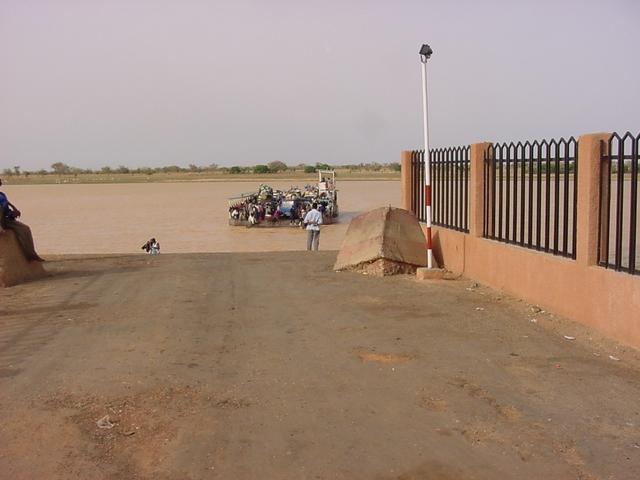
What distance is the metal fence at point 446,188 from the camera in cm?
1171

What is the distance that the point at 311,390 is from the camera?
580 centimetres

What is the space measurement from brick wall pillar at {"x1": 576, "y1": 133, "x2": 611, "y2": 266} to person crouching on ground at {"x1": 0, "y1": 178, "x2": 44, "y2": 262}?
8825mm

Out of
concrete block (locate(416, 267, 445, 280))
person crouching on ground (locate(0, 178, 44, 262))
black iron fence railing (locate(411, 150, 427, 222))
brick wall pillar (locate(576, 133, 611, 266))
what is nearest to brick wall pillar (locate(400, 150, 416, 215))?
black iron fence railing (locate(411, 150, 427, 222))

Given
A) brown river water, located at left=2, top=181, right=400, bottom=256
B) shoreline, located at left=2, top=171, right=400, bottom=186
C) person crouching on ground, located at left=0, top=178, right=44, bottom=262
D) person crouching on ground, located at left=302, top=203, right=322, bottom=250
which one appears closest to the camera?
person crouching on ground, located at left=0, top=178, right=44, bottom=262

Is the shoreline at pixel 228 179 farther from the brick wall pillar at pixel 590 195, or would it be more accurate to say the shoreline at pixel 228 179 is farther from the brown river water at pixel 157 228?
the brick wall pillar at pixel 590 195

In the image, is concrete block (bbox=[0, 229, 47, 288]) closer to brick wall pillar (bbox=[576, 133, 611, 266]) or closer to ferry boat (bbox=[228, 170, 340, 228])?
brick wall pillar (bbox=[576, 133, 611, 266])

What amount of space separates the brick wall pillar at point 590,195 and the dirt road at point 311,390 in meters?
0.85

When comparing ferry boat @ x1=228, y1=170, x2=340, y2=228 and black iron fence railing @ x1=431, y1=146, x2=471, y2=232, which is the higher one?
black iron fence railing @ x1=431, y1=146, x2=471, y2=232

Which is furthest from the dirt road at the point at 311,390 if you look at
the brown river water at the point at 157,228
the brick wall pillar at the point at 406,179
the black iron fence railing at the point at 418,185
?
the brown river water at the point at 157,228

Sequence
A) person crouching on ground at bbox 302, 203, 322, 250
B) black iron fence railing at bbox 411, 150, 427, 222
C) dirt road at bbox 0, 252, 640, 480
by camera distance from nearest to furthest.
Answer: dirt road at bbox 0, 252, 640, 480
black iron fence railing at bbox 411, 150, 427, 222
person crouching on ground at bbox 302, 203, 322, 250

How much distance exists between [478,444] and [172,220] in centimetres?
3895

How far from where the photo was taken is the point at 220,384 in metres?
6.00

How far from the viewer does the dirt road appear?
447 centimetres

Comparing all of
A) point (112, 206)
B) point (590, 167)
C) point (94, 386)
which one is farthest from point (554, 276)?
point (112, 206)
